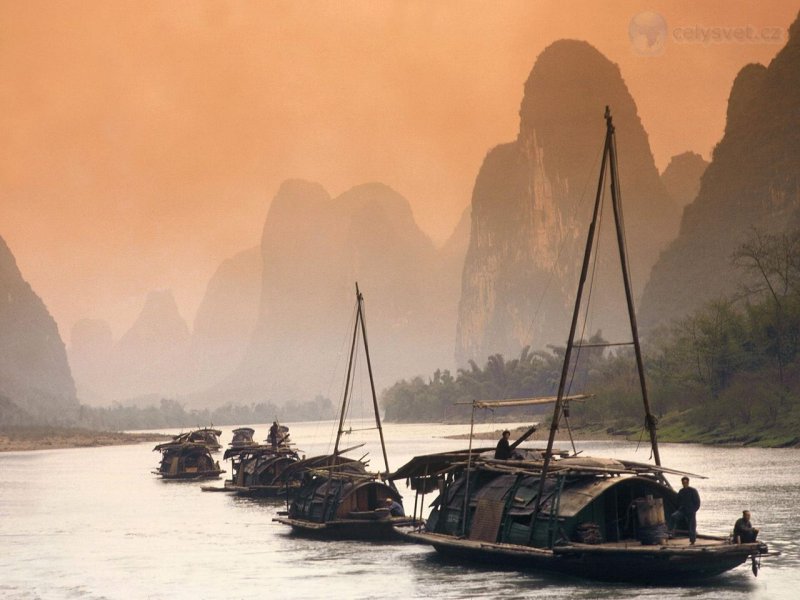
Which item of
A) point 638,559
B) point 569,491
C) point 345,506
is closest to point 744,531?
point 638,559

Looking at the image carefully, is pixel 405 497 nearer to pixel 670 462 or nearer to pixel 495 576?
pixel 670 462

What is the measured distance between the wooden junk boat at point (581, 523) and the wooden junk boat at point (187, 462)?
5908 centimetres

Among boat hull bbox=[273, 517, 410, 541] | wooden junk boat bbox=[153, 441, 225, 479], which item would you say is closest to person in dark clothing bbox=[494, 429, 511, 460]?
boat hull bbox=[273, 517, 410, 541]

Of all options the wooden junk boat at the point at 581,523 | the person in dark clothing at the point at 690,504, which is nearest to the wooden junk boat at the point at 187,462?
the wooden junk boat at the point at 581,523

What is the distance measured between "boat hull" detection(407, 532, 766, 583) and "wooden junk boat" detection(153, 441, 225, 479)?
63436mm

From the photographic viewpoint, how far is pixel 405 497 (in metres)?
62.7

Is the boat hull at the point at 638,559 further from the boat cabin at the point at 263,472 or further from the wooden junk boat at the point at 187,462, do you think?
the wooden junk boat at the point at 187,462

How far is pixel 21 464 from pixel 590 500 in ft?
368

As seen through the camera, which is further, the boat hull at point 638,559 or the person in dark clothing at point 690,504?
the person in dark clothing at point 690,504

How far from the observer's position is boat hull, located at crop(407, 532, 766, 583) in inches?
1174

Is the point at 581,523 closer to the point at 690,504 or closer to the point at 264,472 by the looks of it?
the point at 690,504

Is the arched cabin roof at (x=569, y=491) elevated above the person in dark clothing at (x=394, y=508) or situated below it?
above

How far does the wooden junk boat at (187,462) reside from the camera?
91938 mm

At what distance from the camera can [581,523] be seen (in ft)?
104
